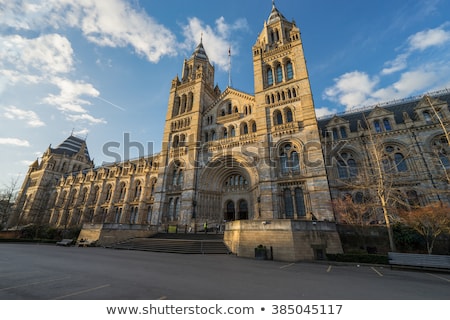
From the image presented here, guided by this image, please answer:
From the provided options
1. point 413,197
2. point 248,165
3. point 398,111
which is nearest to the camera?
point 413,197

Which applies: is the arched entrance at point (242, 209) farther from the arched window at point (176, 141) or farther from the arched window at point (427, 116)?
the arched window at point (427, 116)

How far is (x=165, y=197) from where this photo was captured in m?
28.2

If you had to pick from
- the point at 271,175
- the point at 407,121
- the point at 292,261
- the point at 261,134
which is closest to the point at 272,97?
the point at 261,134

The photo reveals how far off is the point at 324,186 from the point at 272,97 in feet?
46.0

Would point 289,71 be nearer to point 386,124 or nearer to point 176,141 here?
point 386,124

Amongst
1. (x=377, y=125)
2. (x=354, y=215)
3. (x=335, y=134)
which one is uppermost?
(x=377, y=125)

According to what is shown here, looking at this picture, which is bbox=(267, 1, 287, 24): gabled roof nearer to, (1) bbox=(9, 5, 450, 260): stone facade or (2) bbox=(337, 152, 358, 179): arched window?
(1) bbox=(9, 5, 450, 260): stone facade

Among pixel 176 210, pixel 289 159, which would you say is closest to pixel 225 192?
pixel 176 210

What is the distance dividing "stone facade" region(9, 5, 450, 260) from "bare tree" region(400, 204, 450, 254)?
145 centimetres

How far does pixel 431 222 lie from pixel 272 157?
1401 cm

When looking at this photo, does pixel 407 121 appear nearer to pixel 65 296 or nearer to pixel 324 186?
pixel 324 186

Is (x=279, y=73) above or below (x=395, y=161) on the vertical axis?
above

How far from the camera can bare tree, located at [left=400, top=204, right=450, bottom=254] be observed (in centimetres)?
1297

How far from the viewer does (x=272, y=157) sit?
23.1 m
